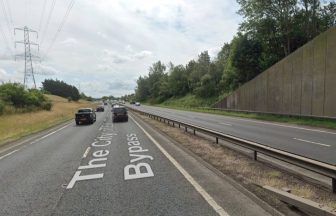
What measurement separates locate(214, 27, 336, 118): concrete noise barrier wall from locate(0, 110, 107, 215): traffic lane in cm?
2054

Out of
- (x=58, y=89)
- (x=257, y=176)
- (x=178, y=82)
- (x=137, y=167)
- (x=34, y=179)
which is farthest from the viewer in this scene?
(x=58, y=89)

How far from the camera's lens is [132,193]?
720 centimetres

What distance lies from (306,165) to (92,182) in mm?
4749

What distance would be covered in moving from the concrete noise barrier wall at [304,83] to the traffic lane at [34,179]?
20543mm

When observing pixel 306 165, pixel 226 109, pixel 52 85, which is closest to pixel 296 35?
pixel 226 109

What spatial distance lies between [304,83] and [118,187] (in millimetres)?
26552

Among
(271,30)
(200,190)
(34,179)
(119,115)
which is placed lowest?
(34,179)

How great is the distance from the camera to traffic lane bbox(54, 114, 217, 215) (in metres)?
6.11

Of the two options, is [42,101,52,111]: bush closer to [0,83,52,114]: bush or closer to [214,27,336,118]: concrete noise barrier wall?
[0,83,52,114]: bush

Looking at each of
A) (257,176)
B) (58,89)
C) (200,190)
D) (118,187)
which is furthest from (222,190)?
(58,89)

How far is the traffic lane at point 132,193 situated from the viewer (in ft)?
20.0

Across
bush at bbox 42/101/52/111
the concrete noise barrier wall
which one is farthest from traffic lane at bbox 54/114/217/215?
bush at bbox 42/101/52/111

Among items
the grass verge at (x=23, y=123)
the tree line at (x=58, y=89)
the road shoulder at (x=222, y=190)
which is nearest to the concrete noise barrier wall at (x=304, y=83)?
the road shoulder at (x=222, y=190)

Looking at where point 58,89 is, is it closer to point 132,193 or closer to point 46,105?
point 46,105
